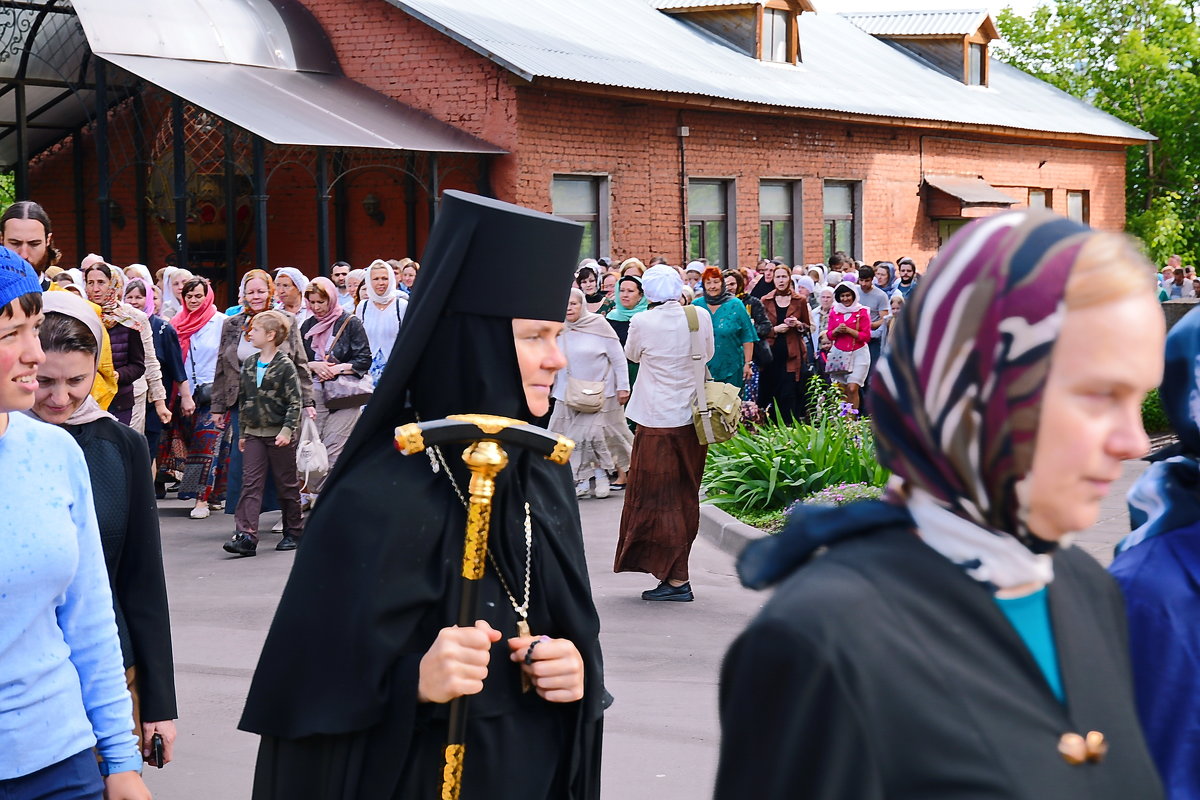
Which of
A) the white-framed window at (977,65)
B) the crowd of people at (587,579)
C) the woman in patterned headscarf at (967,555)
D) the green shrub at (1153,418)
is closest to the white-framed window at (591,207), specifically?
the green shrub at (1153,418)

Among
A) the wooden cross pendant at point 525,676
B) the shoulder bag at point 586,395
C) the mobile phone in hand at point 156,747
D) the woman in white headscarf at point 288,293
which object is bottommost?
the mobile phone in hand at point 156,747

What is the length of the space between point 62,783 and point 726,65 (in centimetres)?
2617

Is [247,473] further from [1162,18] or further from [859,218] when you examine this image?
[1162,18]

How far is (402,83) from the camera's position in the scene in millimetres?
23562

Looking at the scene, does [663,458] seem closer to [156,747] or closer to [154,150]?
[156,747]

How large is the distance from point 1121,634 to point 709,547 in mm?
9693

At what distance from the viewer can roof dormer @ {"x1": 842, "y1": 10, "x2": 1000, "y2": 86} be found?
3706cm

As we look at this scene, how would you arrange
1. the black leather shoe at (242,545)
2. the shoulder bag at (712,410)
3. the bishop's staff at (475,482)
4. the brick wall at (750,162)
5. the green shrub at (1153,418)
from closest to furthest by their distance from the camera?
the bishop's staff at (475,482), the shoulder bag at (712,410), the black leather shoe at (242,545), the green shrub at (1153,418), the brick wall at (750,162)

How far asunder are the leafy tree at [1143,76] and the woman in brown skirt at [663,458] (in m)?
37.3

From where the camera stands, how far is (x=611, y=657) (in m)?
7.97

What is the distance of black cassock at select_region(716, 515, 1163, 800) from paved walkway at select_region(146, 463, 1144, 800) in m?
4.33

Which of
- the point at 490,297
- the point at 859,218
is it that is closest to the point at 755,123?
the point at 859,218

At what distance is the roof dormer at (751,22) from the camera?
1172 inches

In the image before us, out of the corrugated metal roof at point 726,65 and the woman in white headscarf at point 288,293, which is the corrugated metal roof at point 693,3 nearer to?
the corrugated metal roof at point 726,65
